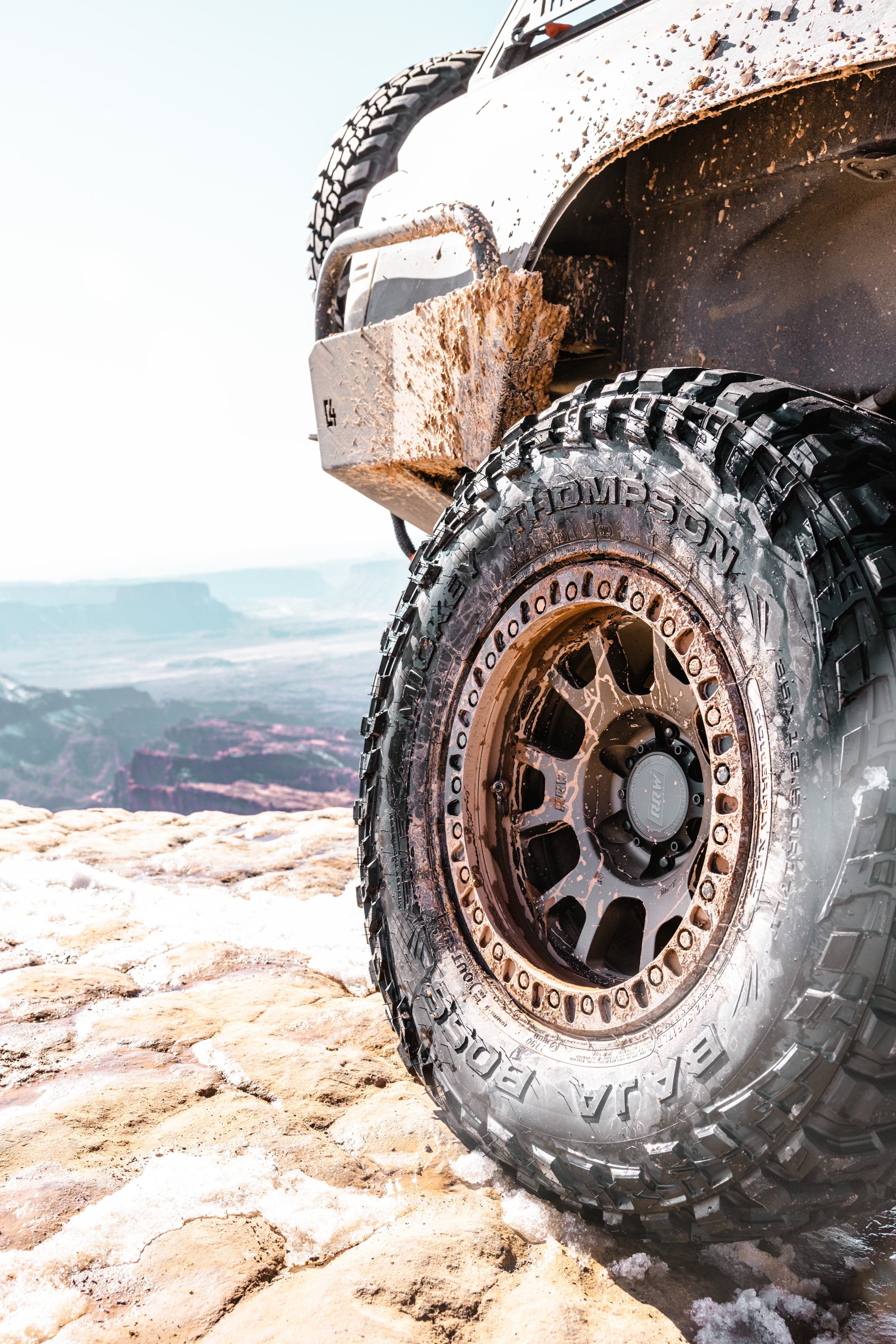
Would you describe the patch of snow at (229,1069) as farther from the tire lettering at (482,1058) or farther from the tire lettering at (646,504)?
the tire lettering at (646,504)

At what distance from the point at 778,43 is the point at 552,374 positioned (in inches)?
29.6

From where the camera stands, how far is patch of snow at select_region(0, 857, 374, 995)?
3.08 m

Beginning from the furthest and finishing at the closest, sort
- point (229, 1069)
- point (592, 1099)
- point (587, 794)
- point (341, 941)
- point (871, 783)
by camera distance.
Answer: point (341, 941)
point (229, 1069)
point (587, 794)
point (592, 1099)
point (871, 783)

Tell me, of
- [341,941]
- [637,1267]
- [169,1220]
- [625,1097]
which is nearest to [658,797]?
[625,1097]

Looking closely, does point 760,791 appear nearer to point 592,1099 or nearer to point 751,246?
point 592,1099

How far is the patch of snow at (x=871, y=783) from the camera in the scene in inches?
48.0

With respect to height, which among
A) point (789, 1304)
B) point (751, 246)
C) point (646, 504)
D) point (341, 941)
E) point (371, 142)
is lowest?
point (341, 941)

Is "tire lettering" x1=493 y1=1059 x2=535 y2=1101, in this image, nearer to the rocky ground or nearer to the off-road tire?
the rocky ground

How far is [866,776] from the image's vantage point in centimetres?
124

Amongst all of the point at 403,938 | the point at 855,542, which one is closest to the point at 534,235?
the point at 855,542

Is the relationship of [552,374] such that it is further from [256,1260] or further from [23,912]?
[23,912]

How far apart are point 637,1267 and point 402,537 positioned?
7.96 feet

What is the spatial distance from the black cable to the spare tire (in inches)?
58.1

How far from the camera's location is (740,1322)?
140 centimetres
